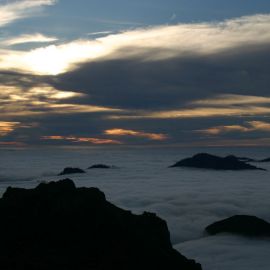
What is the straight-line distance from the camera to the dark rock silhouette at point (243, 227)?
49469mm

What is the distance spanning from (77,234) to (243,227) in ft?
95.9

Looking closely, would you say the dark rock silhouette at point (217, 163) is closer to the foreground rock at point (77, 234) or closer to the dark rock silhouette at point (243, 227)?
the dark rock silhouette at point (243, 227)

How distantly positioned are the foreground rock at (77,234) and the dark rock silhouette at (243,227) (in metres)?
23.0

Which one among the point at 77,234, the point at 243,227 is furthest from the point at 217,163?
the point at 77,234

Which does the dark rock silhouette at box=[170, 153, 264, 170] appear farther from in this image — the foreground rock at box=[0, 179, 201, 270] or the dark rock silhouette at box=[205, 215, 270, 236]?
the foreground rock at box=[0, 179, 201, 270]

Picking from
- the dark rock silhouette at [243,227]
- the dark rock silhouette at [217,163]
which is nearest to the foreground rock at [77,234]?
the dark rock silhouette at [243,227]

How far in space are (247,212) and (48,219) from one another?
151 ft

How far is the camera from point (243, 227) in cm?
5050

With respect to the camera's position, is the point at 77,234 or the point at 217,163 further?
the point at 217,163

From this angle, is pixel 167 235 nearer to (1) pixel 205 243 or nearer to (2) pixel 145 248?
(2) pixel 145 248

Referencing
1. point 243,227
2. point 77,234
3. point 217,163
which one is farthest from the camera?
point 217,163

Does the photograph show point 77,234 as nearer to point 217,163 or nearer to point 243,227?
point 243,227

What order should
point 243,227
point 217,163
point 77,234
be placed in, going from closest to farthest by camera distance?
point 77,234
point 243,227
point 217,163

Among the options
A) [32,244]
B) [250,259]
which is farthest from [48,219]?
[250,259]
